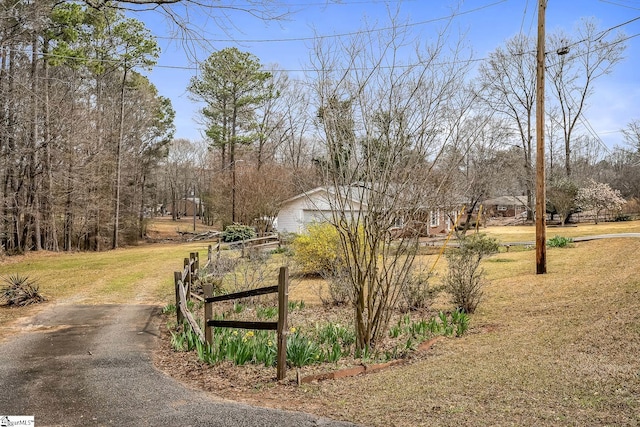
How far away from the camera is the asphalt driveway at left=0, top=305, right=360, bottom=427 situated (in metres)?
4.46

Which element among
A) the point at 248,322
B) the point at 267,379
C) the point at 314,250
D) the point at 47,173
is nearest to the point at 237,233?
the point at 47,173

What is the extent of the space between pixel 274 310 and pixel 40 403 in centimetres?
523

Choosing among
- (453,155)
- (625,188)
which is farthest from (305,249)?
(625,188)

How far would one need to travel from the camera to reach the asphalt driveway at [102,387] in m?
4.46

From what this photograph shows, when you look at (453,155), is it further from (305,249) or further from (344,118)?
(305,249)

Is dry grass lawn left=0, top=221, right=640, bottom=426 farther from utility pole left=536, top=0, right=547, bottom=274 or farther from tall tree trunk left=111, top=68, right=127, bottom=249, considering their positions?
tall tree trunk left=111, top=68, right=127, bottom=249

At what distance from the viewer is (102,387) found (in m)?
5.52

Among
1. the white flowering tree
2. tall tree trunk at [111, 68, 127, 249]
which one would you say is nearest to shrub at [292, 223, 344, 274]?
tall tree trunk at [111, 68, 127, 249]

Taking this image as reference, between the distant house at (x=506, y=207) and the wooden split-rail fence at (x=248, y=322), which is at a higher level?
the distant house at (x=506, y=207)

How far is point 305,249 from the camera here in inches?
593

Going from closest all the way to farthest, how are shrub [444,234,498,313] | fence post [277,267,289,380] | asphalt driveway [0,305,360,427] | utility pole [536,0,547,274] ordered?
asphalt driveway [0,305,360,427]
fence post [277,267,289,380]
shrub [444,234,498,313]
utility pole [536,0,547,274]

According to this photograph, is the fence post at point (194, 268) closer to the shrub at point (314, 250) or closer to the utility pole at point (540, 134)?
the shrub at point (314, 250)

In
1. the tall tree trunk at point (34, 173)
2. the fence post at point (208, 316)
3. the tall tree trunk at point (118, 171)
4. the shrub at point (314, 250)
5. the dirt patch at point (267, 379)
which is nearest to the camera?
the dirt patch at point (267, 379)

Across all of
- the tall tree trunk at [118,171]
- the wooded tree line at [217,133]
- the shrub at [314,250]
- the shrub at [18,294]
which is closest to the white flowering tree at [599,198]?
the wooded tree line at [217,133]
